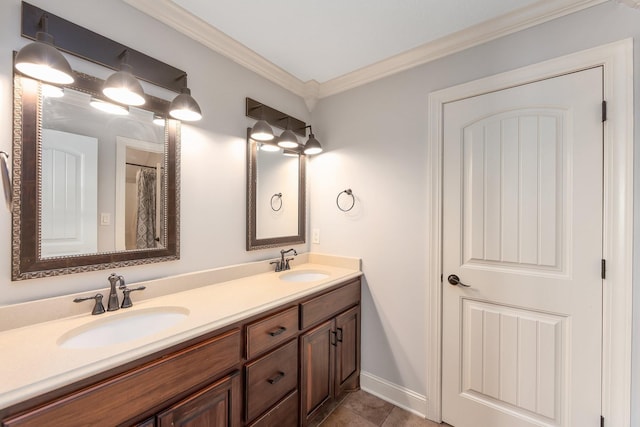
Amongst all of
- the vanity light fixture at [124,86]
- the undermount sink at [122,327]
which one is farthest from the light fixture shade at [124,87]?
the undermount sink at [122,327]

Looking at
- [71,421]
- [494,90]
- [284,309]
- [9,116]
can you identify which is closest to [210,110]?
[9,116]

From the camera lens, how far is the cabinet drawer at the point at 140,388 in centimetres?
74

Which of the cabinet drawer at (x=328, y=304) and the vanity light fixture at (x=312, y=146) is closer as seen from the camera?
the cabinet drawer at (x=328, y=304)

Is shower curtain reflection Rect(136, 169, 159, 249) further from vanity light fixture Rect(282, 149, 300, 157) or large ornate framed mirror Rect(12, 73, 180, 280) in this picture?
vanity light fixture Rect(282, 149, 300, 157)

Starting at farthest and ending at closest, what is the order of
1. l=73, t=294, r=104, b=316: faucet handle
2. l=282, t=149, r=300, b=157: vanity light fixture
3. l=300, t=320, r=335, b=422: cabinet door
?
l=282, t=149, r=300, b=157: vanity light fixture → l=300, t=320, r=335, b=422: cabinet door → l=73, t=294, r=104, b=316: faucet handle

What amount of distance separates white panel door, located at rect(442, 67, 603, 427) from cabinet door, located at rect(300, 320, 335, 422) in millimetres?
727

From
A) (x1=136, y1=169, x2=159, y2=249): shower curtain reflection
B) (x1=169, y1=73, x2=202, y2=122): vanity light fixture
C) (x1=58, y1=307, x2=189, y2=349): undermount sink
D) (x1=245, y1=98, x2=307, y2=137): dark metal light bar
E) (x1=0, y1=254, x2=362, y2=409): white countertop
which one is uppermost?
(x1=245, y1=98, x2=307, y2=137): dark metal light bar

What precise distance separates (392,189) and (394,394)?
1444 millimetres

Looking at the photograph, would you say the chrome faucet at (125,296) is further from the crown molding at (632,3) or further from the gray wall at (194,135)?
the crown molding at (632,3)

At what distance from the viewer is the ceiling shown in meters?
1.38

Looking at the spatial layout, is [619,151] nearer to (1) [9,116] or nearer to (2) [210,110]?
(2) [210,110]

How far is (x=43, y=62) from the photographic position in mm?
928

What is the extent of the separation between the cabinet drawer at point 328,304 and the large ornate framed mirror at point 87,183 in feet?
2.65

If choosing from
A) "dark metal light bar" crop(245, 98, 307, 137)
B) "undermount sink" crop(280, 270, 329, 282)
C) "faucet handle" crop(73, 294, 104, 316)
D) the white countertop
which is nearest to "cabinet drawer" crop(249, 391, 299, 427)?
the white countertop
